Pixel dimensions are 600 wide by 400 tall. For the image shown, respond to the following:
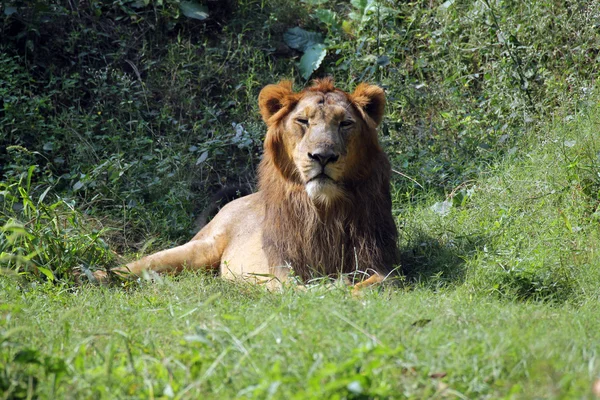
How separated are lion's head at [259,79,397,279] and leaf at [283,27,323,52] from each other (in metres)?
3.12

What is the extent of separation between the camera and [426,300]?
4.16 meters

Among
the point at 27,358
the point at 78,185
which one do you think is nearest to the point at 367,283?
the point at 27,358

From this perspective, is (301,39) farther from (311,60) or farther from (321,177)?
(321,177)

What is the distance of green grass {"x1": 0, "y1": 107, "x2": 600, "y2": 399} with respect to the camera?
8.68ft

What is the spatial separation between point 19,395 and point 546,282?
9.82ft

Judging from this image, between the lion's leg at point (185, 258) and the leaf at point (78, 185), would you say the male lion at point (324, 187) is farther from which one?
the leaf at point (78, 185)

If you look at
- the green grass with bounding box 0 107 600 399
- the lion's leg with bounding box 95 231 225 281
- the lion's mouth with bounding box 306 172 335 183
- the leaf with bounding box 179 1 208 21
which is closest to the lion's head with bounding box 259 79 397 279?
the lion's mouth with bounding box 306 172 335 183

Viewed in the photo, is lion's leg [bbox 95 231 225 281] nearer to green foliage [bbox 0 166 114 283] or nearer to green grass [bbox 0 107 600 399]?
green foliage [bbox 0 166 114 283]

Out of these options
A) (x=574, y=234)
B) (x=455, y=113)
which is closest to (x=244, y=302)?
(x=574, y=234)

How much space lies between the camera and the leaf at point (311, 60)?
784 cm

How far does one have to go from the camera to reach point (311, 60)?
7.90 m

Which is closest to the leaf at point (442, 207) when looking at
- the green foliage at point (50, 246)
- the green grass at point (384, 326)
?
the green grass at point (384, 326)

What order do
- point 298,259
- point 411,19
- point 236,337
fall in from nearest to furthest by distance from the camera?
point 236,337 < point 298,259 < point 411,19

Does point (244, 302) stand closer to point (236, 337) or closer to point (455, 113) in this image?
point (236, 337)
